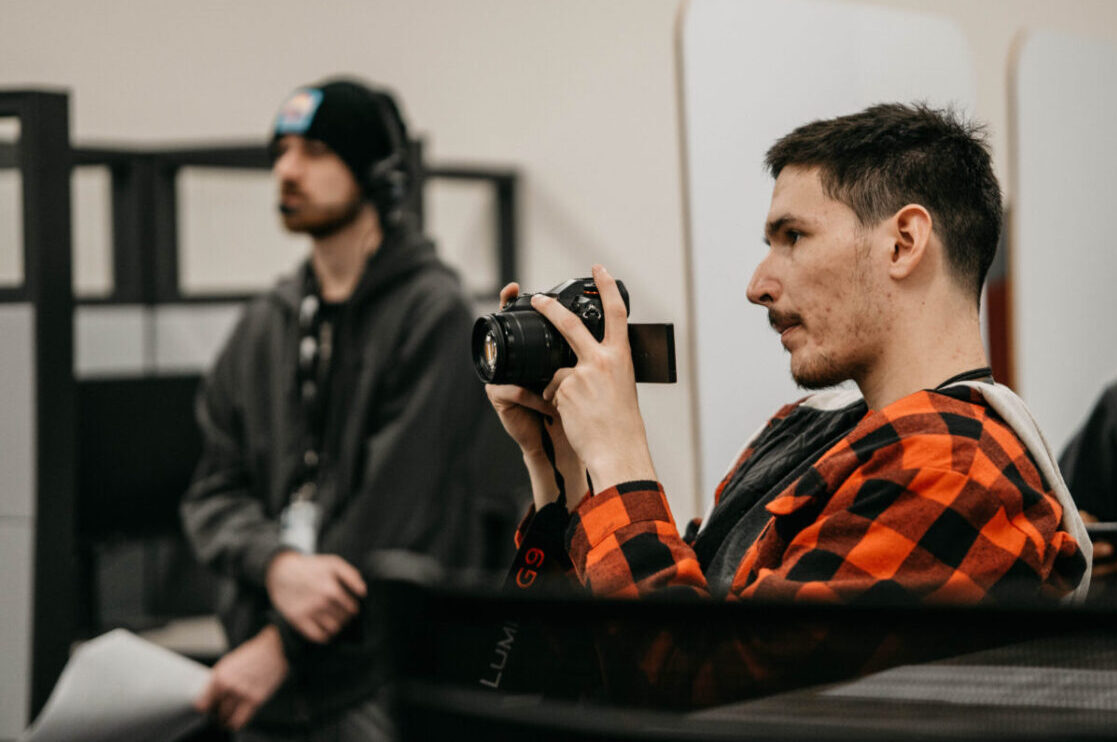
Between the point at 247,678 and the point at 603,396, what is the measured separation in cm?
98

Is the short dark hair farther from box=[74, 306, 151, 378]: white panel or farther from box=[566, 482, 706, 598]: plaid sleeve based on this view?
box=[74, 306, 151, 378]: white panel

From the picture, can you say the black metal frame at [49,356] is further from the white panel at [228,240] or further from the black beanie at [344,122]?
the white panel at [228,240]

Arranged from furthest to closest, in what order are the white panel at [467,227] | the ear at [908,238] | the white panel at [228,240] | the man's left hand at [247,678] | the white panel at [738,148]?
the white panel at [467,227], the white panel at [228,240], the man's left hand at [247,678], the white panel at [738,148], the ear at [908,238]

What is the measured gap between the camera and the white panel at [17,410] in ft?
5.26

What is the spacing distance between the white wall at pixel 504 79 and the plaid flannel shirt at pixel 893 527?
2.78m

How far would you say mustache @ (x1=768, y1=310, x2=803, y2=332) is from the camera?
0.84 metres

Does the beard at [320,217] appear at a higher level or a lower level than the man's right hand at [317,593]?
higher

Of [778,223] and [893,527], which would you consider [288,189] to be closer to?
[778,223]

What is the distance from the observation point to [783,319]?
85 centimetres

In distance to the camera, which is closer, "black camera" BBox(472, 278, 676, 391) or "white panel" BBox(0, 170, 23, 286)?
"black camera" BBox(472, 278, 676, 391)

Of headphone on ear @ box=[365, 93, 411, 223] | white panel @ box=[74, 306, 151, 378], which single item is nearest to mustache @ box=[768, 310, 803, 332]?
headphone on ear @ box=[365, 93, 411, 223]

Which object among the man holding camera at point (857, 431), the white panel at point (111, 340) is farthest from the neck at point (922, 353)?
the white panel at point (111, 340)

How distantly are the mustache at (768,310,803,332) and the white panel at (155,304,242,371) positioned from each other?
2337 mm

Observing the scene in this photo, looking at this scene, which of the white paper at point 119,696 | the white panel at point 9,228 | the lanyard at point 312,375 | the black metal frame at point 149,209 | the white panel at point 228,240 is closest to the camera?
the white paper at point 119,696
